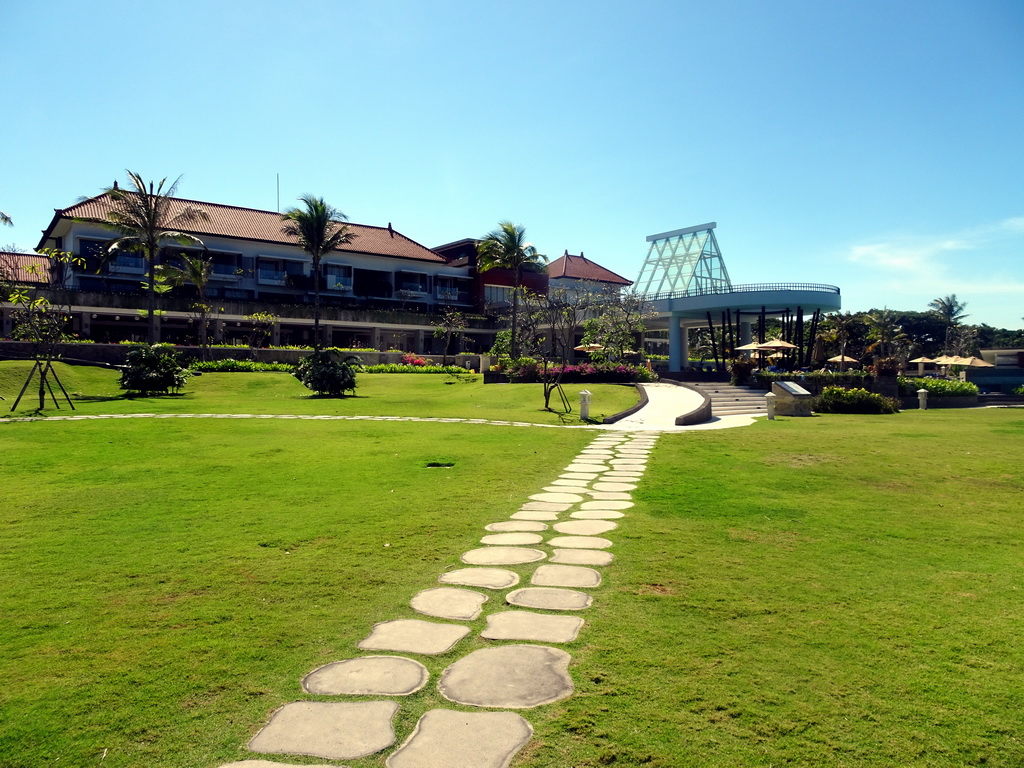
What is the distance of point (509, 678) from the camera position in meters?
3.28

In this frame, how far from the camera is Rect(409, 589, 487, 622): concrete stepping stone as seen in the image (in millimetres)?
4137

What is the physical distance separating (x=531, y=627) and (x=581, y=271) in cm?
6739

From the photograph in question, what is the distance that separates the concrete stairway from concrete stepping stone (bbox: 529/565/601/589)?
801 inches

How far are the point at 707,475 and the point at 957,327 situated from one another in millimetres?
88458

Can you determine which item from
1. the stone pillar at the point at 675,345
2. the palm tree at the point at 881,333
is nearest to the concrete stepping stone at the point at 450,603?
the stone pillar at the point at 675,345

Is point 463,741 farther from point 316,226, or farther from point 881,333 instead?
point 881,333

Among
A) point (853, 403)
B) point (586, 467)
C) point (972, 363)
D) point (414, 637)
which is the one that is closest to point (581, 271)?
point (972, 363)

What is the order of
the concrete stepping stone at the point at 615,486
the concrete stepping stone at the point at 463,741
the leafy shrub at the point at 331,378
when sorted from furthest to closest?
the leafy shrub at the point at 331,378 < the concrete stepping stone at the point at 615,486 < the concrete stepping stone at the point at 463,741

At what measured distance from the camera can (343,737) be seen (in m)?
2.77

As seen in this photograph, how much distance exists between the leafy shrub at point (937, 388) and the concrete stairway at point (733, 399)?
6040 millimetres

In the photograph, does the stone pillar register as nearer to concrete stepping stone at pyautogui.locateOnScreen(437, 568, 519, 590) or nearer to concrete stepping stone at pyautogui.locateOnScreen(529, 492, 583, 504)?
concrete stepping stone at pyautogui.locateOnScreen(529, 492, 583, 504)

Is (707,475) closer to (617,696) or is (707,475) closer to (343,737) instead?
(617,696)

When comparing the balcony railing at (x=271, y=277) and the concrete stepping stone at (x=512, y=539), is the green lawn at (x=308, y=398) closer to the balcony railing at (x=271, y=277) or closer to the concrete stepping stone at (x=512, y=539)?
the concrete stepping stone at (x=512, y=539)

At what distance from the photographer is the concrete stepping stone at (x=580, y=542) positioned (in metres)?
5.70
